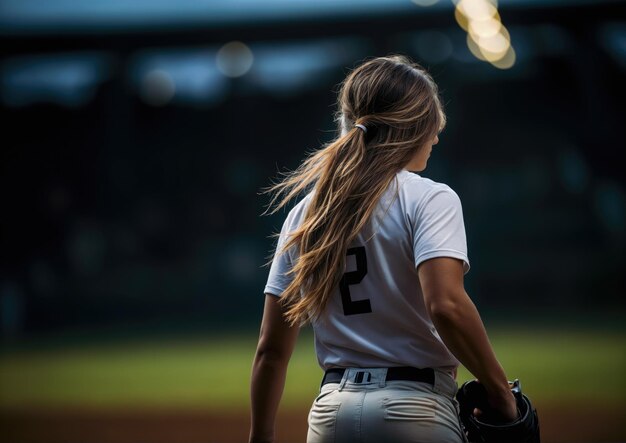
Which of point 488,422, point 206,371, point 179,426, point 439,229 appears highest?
point 439,229

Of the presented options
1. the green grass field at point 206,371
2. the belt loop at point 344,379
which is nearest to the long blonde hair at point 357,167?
the belt loop at point 344,379

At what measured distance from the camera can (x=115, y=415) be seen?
7.66 metres

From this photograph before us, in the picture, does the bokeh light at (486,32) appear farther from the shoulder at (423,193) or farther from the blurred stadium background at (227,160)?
the shoulder at (423,193)

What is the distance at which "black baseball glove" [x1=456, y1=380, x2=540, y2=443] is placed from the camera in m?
1.46

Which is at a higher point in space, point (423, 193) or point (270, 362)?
point (423, 193)

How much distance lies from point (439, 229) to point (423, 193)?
9 cm

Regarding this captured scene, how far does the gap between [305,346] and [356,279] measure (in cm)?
898

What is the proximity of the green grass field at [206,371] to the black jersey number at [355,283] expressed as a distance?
644 centimetres

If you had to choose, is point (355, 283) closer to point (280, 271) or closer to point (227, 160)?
point (280, 271)

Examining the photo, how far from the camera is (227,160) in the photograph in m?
9.42

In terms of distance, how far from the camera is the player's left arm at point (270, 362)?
162 cm

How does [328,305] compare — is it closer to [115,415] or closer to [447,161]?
[115,415]

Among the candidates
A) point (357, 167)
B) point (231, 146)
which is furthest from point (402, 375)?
point (231, 146)

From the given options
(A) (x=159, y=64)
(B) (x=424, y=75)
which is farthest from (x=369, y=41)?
(B) (x=424, y=75)
